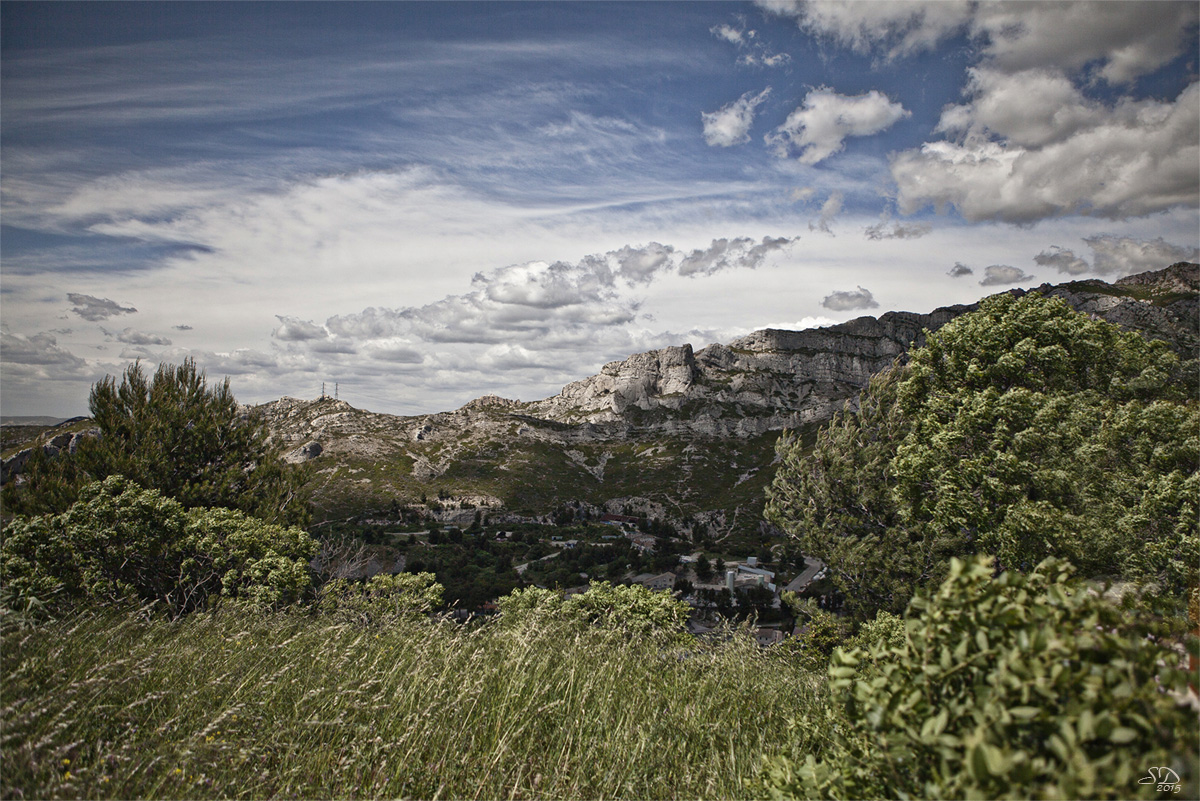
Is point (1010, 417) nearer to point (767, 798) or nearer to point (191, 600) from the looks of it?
point (767, 798)

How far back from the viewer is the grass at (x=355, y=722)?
3229 mm

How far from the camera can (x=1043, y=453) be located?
13.8 meters

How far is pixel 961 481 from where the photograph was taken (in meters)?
13.8

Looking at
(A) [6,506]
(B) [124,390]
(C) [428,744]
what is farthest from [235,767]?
(B) [124,390]

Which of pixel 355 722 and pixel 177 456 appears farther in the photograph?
pixel 177 456

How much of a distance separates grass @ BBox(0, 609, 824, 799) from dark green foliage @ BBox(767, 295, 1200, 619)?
10.9 meters

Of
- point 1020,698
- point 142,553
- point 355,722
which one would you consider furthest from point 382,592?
point 1020,698

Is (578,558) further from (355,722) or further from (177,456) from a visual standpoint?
(355,722)

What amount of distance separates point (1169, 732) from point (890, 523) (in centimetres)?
2083

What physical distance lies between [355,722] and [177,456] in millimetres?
27340

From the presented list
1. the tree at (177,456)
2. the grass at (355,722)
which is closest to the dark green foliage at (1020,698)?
the grass at (355,722)

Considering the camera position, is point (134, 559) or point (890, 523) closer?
point (134, 559)

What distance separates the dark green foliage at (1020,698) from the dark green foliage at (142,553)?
540 inches

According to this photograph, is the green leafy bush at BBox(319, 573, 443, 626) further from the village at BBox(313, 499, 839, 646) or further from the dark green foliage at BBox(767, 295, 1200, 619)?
the village at BBox(313, 499, 839, 646)
